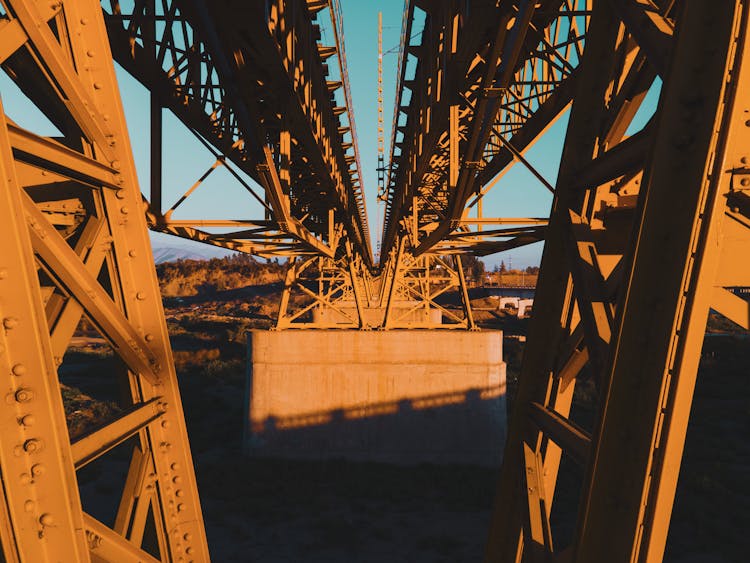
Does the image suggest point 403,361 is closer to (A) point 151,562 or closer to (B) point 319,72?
(B) point 319,72

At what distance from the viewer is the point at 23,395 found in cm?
171

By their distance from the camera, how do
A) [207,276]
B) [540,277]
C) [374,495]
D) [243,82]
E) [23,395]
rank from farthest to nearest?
1. [207,276]
2. [374,495]
3. [243,82]
4. [540,277]
5. [23,395]

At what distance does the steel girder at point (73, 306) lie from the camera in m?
1.72

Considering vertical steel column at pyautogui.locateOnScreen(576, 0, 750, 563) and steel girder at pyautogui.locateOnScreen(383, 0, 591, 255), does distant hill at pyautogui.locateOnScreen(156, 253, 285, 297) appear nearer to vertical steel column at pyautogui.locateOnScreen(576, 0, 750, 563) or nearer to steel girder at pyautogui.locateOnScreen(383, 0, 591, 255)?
steel girder at pyautogui.locateOnScreen(383, 0, 591, 255)

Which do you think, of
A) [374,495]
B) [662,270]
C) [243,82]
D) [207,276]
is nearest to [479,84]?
[243,82]

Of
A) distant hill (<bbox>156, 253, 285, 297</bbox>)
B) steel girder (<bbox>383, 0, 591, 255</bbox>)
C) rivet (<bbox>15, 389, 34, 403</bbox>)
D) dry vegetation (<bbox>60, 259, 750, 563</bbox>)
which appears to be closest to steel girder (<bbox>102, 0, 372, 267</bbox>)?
steel girder (<bbox>383, 0, 591, 255</bbox>)

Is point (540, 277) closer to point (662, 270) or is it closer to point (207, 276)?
point (662, 270)

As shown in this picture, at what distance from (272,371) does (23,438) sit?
15.4m

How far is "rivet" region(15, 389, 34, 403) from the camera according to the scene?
1712 millimetres

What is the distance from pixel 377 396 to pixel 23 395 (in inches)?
606

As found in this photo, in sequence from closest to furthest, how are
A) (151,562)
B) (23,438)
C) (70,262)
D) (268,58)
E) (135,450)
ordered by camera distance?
(23,438)
(70,262)
(151,562)
(135,450)
(268,58)

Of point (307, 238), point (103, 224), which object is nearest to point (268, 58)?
point (103, 224)

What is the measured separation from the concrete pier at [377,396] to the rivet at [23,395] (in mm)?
15109

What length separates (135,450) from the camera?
279 centimetres
